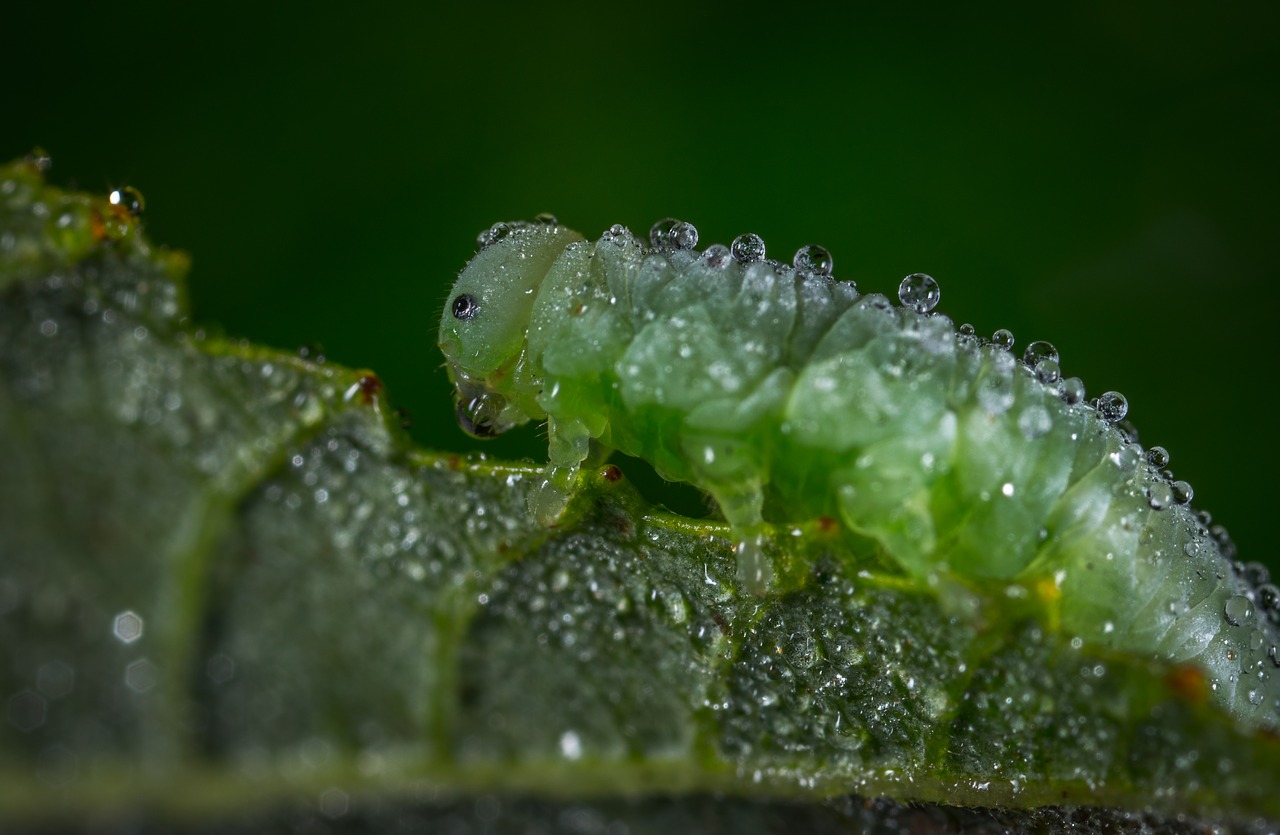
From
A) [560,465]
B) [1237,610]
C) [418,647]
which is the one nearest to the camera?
[418,647]

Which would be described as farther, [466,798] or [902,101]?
[902,101]

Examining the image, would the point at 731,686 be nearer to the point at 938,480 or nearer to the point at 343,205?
the point at 938,480

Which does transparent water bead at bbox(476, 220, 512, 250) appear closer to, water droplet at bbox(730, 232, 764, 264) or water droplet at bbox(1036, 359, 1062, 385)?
water droplet at bbox(730, 232, 764, 264)

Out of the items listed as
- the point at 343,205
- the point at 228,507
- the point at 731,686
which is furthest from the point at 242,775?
the point at 343,205

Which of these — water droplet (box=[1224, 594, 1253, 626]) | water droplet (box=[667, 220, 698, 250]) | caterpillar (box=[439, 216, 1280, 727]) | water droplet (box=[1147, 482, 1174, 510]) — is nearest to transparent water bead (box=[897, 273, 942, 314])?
caterpillar (box=[439, 216, 1280, 727])

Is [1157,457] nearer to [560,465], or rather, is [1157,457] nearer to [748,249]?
[748,249]

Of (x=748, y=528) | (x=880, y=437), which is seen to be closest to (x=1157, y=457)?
(x=880, y=437)
